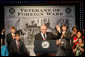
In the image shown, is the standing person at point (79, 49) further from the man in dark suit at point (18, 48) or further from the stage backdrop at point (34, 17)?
the man in dark suit at point (18, 48)

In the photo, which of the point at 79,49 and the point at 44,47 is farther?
the point at 79,49

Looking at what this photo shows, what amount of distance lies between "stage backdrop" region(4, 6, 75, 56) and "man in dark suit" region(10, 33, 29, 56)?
0.16 m

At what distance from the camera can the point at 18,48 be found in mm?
5027

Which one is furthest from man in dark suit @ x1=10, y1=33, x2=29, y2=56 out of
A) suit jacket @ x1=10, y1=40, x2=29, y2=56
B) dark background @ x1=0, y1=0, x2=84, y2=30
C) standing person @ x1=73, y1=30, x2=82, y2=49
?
standing person @ x1=73, y1=30, x2=82, y2=49

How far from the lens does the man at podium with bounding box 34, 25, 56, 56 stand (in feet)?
16.1

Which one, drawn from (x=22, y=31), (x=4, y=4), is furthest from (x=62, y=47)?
(x=4, y=4)

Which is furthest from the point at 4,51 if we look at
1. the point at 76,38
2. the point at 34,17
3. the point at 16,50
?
the point at 76,38

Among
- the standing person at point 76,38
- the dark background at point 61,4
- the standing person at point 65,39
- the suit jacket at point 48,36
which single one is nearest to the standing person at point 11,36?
the dark background at point 61,4

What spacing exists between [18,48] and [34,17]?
1.00 m

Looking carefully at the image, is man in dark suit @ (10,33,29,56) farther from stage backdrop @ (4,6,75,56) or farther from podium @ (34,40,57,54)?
podium @ (34,40,57,54)

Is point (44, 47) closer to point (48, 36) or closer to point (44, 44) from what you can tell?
point (44, 44)

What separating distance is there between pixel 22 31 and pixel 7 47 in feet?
2.03

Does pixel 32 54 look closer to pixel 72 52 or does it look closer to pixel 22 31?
pixel 22 31

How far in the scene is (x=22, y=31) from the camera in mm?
5047
